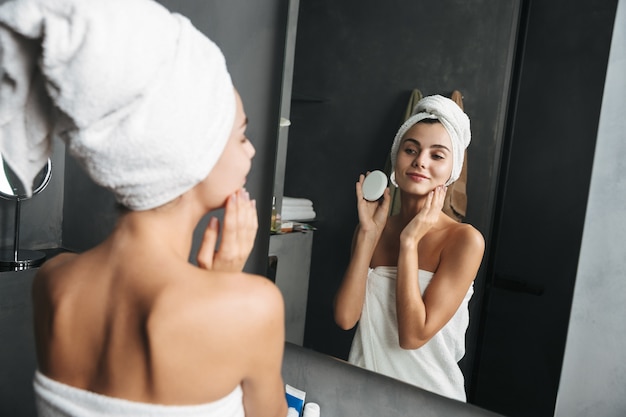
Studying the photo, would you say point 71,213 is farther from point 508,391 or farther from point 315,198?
point 508,391

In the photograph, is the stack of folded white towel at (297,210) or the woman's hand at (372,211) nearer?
the woman's hand at (372,211)

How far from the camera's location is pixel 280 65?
1330 millimetres

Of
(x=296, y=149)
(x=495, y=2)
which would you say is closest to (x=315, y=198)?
(x=296, y=149)

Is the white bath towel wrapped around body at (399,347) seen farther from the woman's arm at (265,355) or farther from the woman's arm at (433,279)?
the woman's arm at (265,355)

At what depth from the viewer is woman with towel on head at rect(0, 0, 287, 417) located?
55cm

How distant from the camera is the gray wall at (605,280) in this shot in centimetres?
84

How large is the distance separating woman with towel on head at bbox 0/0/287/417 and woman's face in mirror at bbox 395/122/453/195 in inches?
16.4

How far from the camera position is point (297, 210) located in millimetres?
1237

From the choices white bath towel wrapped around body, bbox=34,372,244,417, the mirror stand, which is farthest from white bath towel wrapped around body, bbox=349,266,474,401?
the mirror stand

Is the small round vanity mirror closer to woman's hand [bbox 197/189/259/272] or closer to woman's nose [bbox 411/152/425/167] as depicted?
woman's hand [bbox 197/189/259/272]

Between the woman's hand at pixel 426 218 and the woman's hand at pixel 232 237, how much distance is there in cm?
35

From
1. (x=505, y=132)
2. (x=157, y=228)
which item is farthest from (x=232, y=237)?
(x=505, y=132)

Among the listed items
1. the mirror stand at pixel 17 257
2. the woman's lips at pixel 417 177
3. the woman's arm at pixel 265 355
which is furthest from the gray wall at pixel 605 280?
the mirror stand at pixel 17 257

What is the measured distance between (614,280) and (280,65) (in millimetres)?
884
